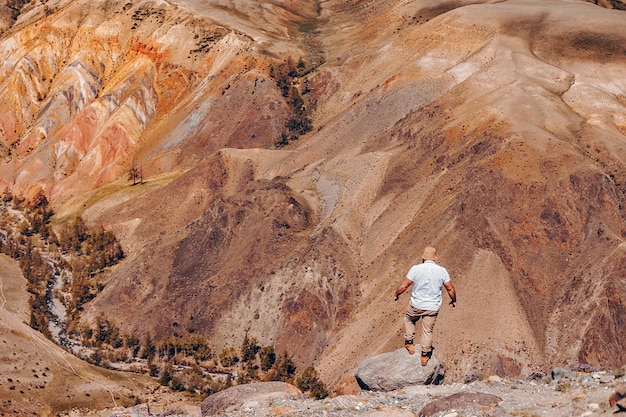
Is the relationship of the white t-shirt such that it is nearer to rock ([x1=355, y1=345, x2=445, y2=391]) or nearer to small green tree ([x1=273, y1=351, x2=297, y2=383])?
rock ([x1=355, y1=345, x2=445, y2=391])

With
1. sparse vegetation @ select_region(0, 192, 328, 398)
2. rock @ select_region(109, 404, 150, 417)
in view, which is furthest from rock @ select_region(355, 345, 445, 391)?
sparse vegetation @ select_region(0, 192, 328, 398)

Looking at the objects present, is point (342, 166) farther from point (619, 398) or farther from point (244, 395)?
point (619, 398)

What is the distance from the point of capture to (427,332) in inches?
1123

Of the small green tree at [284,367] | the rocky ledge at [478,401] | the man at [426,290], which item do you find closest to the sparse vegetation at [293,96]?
the small green tree at [284,367]

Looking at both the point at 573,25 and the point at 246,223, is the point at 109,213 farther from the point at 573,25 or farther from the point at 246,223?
the point at 573,25

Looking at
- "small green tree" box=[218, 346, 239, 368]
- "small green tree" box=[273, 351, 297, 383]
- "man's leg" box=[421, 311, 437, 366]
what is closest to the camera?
"man's leg" box=[421, 311, 437, 366]

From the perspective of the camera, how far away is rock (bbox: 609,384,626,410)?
21453mm

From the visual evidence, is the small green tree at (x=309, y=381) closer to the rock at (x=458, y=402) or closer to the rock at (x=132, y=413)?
the rock at (x=132, y=413)

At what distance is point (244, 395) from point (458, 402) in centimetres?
832

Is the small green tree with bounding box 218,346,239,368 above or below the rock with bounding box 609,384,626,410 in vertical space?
below

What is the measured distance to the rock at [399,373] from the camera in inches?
1172

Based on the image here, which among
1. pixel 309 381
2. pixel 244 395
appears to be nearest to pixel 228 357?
pixel 309 381

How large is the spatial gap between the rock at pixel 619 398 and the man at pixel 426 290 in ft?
18.1

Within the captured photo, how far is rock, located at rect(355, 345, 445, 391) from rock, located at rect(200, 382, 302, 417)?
2644 mm
